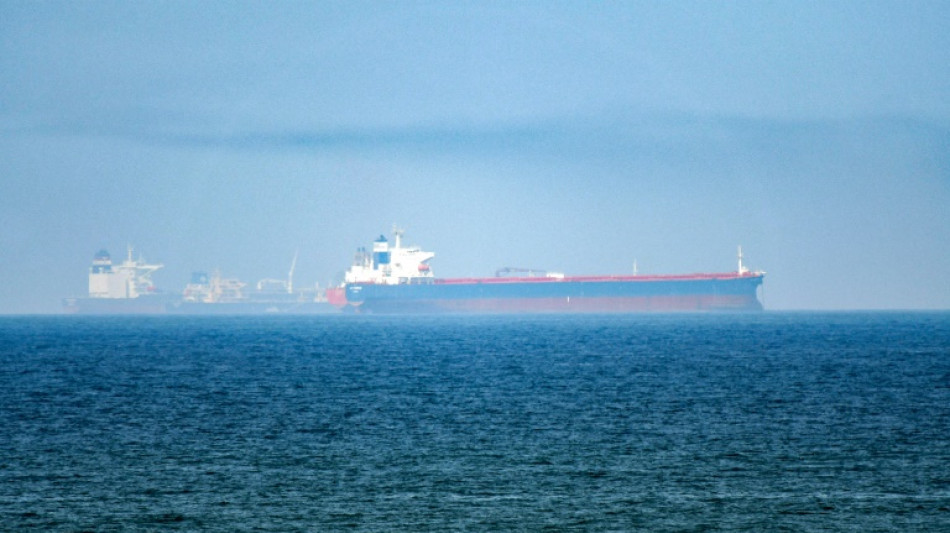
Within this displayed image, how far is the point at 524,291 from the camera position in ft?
512

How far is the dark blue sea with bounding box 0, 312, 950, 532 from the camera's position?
18125 millimetres

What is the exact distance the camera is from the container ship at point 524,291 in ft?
484

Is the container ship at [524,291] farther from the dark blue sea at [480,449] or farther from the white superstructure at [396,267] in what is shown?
the dark blue sea at [480,449]

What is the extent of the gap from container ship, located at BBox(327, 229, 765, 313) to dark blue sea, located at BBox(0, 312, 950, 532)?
98.8 m

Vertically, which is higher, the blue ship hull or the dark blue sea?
the blue ship hull

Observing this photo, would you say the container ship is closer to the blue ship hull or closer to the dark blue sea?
the blue ship hull

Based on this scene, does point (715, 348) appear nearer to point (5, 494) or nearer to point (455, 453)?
point (455, 453)

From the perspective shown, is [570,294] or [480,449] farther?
[570,294]

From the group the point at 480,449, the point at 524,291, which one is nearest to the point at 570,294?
the point at 524,291

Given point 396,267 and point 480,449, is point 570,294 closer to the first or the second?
point 396,267

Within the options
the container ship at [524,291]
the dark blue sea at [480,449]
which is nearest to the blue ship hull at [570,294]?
the container ship at [524,291]

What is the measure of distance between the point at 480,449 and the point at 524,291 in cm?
13146

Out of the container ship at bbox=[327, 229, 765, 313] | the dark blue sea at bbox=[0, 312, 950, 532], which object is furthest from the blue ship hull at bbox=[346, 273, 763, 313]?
the dark blue sea at bbox=[0, 312, 950, 532]

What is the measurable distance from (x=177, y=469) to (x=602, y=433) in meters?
10.1
